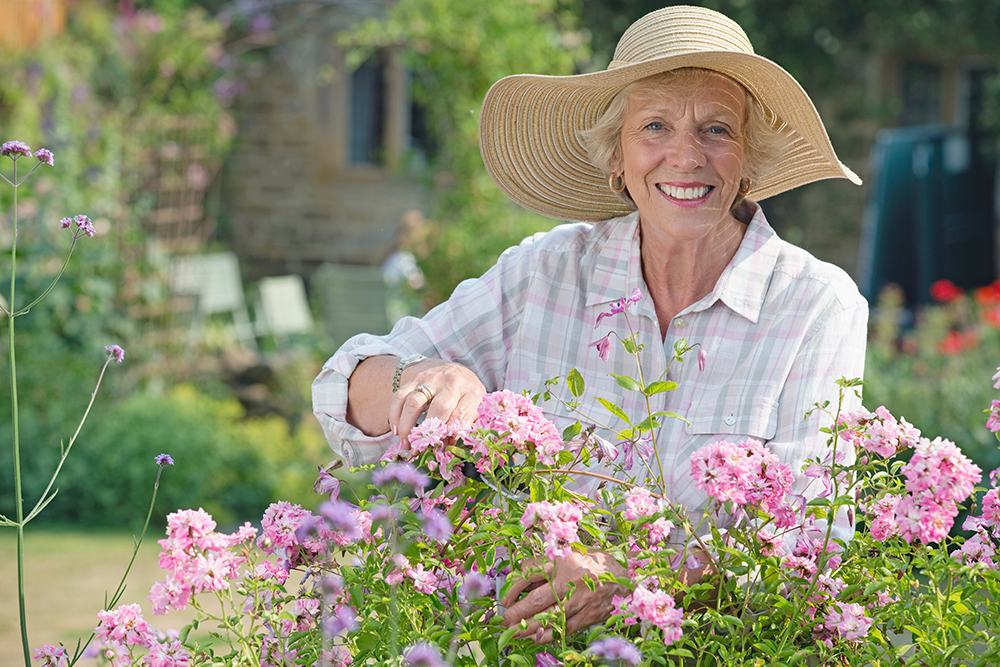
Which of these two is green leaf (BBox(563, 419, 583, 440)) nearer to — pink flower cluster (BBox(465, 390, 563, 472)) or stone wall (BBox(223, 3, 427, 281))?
pink flower cluster (BBox(465, 390, 563, 472))

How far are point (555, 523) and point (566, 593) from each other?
15 cm

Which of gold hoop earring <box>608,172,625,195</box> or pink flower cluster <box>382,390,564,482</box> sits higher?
gold hoop earring <box>608,172,625,195</box>

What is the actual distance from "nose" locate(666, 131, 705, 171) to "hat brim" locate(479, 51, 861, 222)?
0.37ft

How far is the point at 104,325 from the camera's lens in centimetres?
641

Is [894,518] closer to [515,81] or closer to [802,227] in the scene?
[515,81]

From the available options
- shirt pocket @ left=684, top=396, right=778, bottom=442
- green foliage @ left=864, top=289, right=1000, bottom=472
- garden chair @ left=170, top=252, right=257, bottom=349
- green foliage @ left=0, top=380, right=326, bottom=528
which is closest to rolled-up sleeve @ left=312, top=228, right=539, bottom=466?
shirt pocket @ left=684, top=396, right=778, bottom=442

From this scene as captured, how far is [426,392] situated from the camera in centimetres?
158

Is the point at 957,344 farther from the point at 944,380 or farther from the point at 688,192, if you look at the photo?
the point at 688,192

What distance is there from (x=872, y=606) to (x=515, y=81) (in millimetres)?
1119

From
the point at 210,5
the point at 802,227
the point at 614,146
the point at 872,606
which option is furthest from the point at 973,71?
the point at 872,606

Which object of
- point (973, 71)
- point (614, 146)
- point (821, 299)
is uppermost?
point (973, 71)

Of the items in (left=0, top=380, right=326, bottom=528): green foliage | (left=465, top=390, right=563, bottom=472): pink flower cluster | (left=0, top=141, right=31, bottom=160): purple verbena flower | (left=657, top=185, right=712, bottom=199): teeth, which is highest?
(left=0, top=141, right=31, bottom=160): purple verbena flower

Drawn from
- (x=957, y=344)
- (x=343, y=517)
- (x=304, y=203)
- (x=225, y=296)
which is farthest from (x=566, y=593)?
(x=304, y=203)

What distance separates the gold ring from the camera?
1.57 meters
